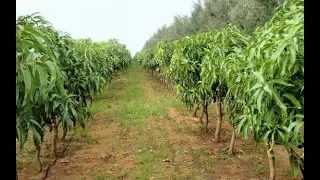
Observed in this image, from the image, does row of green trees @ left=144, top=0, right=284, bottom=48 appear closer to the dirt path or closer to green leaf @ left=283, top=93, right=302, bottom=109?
the dirt path

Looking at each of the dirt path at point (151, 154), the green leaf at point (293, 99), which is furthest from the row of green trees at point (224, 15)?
the green leaf at point (293, 99)

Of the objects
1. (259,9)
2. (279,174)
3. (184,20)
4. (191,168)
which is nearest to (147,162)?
(191,168)

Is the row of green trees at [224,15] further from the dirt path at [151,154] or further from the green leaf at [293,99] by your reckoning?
the green leaf at [293,99]

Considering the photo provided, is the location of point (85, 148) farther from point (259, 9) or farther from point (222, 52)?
point (259, 9)

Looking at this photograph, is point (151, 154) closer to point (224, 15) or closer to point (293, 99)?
point (293, 99)

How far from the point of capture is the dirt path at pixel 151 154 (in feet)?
18.2

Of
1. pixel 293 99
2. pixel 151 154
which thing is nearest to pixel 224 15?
pixel 151 154

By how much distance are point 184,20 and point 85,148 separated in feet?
101

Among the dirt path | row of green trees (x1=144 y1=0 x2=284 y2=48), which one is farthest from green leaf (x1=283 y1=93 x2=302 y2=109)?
row of green trees (x1=144 y1=0 x2=284 y2=48)

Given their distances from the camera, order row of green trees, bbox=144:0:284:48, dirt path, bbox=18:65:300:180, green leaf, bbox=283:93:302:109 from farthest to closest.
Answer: row of green trees, bbox=144:0:284:48
dirt path, bbox=18:65:300:180
green leaf, bbox=283:93:302:109

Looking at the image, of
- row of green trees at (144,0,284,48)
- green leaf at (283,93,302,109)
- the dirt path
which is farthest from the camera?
row of green trees at (144,0,284,48)

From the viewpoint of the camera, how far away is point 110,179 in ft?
17.5

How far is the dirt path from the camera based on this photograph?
5535mm

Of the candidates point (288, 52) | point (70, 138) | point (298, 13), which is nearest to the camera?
point (288, 52)
